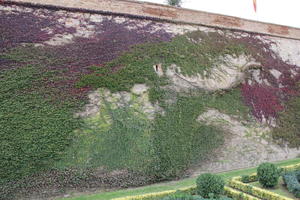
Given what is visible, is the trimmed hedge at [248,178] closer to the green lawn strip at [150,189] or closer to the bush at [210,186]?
the green lawn strip at [150,189]

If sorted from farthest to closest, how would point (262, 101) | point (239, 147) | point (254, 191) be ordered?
1. point (262, 101)
2. point (239, 147)
3. point (254, 191)

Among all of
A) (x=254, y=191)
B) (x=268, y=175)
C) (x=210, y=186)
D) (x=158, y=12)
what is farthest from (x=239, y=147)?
(x=158, y=12)

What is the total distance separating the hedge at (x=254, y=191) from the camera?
6769 mm

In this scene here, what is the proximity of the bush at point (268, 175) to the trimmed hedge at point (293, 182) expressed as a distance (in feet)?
0.78

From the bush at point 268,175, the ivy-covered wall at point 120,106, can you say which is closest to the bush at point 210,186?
the bush at point 268,175

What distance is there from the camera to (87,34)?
9.61 meters

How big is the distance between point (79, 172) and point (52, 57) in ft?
10.5

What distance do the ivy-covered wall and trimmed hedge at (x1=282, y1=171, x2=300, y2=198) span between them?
2.49 meters

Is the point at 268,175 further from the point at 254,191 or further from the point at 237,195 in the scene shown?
the point at 237,195

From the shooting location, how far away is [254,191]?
7.20 metres

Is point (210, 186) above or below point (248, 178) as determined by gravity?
above

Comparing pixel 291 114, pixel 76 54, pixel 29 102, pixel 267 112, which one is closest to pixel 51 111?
pixel 29 102

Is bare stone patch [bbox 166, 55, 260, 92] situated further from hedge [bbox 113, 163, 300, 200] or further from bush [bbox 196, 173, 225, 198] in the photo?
bush [bbox 196, 173, 225, 198]

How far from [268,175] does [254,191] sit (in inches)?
26.1
